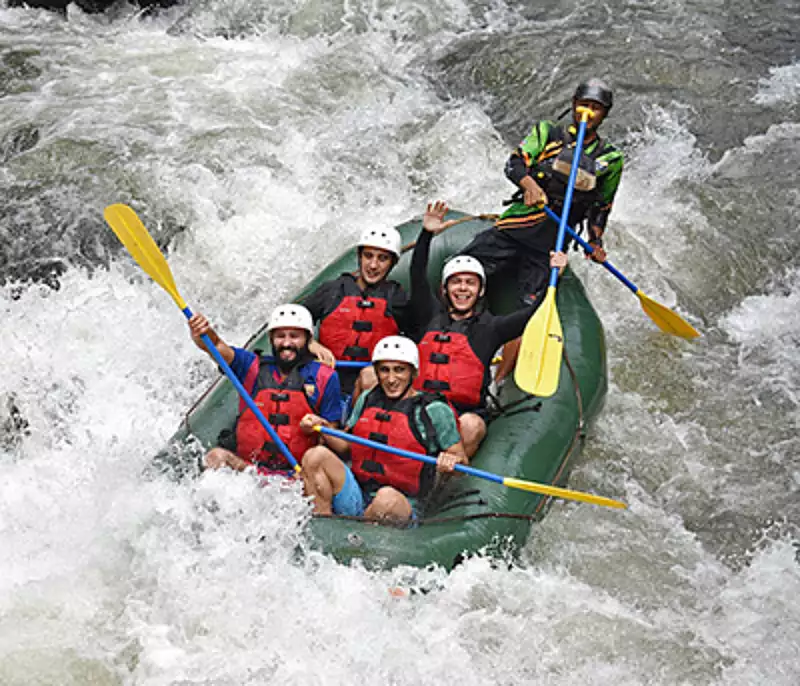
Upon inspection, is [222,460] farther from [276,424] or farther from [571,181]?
[571,181]

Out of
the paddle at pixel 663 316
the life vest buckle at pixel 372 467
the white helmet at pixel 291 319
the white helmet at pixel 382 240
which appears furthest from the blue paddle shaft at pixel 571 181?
the life vest buckle at pixel 372 467

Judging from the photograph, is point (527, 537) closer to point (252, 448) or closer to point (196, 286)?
point (252, 448)

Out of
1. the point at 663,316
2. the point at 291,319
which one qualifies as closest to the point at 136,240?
the point at 291,319

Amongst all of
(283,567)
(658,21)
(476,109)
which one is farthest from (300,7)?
(283,567)

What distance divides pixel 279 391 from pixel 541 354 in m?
1.10

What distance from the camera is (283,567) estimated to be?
366 centimetres

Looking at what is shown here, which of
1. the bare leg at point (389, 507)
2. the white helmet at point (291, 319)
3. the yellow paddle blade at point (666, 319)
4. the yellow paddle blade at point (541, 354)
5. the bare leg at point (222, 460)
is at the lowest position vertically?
the yellow paddle blade at point (666, 319)

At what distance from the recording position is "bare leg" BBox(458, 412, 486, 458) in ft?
13.8

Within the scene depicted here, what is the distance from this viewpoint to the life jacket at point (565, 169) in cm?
493

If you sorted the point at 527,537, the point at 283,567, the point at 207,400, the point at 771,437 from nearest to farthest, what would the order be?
the point at 283,567 → the point at 527,537 → the point at 207,400 → the point at 771,437

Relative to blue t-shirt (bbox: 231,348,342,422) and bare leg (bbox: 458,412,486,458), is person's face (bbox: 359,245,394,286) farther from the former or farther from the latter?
bare leg (bbox: 458,412,486,458)

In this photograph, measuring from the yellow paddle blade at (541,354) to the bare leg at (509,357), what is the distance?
0.32m

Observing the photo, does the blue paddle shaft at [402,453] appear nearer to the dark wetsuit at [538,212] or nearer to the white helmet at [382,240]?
the white helmet at [382,240]

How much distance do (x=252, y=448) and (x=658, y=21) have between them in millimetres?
6963
